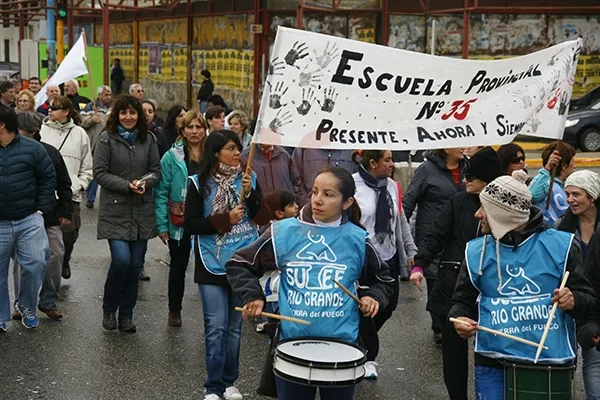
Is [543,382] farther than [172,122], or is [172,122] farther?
[172,122]

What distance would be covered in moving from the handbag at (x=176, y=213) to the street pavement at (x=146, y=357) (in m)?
0.88

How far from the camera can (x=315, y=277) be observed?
206 inches

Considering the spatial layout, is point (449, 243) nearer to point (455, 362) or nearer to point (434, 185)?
point (455, 362)

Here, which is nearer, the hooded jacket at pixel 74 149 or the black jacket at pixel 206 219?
the black jacket at pixel 206 219

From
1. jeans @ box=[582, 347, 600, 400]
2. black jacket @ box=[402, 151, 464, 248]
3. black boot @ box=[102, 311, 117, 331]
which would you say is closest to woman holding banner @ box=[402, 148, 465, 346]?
black jacket @ box=[402, 151, 464, 248]

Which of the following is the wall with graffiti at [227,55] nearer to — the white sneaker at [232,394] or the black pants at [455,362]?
the white sneaker at [232,394]

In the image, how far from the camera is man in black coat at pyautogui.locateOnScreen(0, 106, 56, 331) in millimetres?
8227

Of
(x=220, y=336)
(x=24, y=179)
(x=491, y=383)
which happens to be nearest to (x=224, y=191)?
(x=220, y=336)

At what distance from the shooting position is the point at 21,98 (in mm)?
12391

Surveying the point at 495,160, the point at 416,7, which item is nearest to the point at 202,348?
the point at 495,160

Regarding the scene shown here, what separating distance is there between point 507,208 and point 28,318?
481 centimetres

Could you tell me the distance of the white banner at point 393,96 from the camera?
20.2 feet

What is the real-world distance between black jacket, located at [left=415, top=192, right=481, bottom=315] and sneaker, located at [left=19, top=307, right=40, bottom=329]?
348cm

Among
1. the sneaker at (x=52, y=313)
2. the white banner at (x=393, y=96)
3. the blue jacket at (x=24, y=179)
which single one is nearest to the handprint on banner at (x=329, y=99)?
the white banner at (x=393, y=96)
